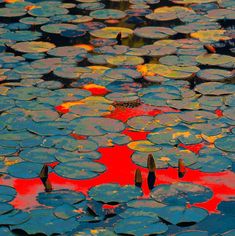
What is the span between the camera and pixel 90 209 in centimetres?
391

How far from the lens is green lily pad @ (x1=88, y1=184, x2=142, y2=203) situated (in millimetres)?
3986

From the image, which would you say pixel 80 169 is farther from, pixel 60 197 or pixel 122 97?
pixel 122 97

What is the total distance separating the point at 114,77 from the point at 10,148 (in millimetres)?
1055

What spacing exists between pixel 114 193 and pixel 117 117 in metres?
0.87

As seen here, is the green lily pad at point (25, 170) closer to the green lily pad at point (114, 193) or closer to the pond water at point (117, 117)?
the pond water at point (117, 117)

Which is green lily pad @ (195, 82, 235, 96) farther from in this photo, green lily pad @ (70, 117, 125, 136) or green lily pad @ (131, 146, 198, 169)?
green lily pad @ (131, 146, 198, 169)

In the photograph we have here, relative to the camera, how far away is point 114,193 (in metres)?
4.03

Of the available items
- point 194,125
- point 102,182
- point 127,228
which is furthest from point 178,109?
point 127,228

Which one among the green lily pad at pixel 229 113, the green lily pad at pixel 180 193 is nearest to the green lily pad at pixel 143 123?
the green lily pad at pixel 229 113

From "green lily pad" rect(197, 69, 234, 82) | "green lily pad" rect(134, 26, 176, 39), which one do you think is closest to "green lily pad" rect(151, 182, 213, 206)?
"green lily pad" rect(197, 69, 234, 82)

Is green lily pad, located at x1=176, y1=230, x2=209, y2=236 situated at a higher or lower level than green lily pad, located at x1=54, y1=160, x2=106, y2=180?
lower

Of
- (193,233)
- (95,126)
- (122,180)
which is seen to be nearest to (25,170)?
(122,180)

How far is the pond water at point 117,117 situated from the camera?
12.8 ft

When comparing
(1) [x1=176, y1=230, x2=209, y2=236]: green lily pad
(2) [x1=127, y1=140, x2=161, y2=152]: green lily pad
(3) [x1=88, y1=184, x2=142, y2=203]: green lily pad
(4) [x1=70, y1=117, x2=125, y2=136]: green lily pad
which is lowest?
(1) [x1=176, y1=230, x2=209, y2=236]: green lily pad
